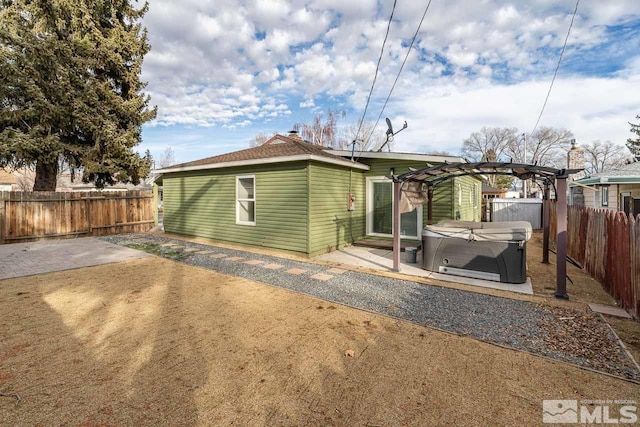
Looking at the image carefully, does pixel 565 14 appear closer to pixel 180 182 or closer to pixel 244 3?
pixel 244 3

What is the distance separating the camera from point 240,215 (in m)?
8.91

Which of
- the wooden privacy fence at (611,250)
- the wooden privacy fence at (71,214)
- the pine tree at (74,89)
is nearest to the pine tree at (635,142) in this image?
the wooden privacy fence at (611,250)

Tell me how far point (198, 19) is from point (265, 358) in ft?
32.5

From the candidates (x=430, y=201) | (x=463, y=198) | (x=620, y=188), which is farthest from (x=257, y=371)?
(x=620, y=188)

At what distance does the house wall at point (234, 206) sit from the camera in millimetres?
7488

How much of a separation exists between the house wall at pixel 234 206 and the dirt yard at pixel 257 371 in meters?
3.67

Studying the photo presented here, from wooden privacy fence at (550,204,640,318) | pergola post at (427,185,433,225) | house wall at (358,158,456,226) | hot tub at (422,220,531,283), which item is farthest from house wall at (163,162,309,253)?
wooden privacy fence at (550,204,640,318)

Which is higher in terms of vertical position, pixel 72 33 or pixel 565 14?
pixel 72 33

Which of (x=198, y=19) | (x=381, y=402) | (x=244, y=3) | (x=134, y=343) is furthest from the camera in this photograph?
(x=198, y=19)

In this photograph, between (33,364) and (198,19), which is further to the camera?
(198,19)

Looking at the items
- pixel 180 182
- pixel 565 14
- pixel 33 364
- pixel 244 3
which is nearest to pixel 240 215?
pixel 180 182

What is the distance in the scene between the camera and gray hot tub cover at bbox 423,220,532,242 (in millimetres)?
4922

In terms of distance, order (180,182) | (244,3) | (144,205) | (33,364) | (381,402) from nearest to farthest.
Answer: (381,402) < (33,364) < (244,3) < (180,182) < (144,205)

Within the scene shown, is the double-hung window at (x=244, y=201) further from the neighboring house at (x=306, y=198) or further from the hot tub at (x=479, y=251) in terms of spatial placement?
the hot tub at (x=479, y=251)
